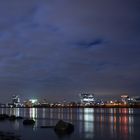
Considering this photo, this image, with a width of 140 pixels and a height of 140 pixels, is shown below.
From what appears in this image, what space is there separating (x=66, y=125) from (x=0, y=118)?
49.3 metres

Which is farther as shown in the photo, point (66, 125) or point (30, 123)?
point (30, 123)

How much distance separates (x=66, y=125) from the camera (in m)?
60.0

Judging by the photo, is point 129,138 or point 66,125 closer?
point 129,138

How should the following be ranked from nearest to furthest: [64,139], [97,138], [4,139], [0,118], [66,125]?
[4,139]
[64,139]
[97,138]
[66,125]
[0,118]

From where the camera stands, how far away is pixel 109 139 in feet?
174

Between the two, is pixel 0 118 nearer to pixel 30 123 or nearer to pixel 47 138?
pixel 30 123

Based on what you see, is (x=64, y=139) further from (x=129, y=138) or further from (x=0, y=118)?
(x=0, y=118)

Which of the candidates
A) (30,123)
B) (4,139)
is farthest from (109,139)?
(30,123)

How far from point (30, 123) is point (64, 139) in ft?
110

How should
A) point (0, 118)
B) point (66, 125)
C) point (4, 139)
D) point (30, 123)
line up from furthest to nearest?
point (0, 118) → point (30, 123) → point (66, 125) → point (4, 139)

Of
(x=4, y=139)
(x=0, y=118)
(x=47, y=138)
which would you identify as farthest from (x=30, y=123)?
(x=4, y=139)

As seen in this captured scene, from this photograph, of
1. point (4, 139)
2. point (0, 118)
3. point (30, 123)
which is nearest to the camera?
point (4, 139)

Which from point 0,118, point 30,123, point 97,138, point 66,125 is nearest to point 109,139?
point 97,138

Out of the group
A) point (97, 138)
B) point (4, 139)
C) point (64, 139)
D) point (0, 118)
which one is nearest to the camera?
point (4, 139)
